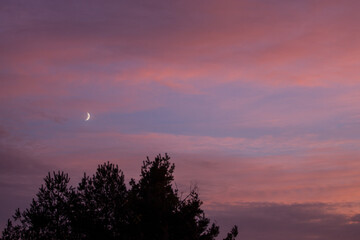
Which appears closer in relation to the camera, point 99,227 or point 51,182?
point 99,227

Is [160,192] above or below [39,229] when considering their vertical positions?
above

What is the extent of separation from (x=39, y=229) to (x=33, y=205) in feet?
6.74

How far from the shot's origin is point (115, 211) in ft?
143

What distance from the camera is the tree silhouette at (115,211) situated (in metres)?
41.8

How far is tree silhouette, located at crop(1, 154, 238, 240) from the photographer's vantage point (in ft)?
137

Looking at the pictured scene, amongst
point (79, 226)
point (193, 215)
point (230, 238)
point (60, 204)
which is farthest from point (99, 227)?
point (230, 238)

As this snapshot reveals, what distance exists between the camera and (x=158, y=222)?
137ft

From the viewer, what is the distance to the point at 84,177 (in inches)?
1780

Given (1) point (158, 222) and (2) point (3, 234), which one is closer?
(1) point (158, 222)

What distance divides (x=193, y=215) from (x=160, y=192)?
130 inches

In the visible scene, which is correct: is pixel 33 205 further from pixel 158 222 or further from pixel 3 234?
pixel 158 222

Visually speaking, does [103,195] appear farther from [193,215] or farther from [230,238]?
[230,238]

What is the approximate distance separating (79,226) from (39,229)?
4.00m

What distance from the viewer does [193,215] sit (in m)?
42.9
